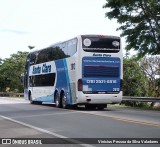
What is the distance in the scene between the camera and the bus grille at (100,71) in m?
23.0

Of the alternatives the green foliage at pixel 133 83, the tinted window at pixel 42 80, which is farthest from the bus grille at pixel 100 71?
the green foliage at pixel 133 83

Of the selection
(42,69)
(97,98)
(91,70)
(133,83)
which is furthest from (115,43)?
(133,83)

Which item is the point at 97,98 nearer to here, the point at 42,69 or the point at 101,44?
the point at 101,44

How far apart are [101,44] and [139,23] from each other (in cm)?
450

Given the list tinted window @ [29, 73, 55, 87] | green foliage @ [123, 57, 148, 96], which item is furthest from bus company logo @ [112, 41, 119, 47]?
green foliage @ [123, 57, 148, 96]

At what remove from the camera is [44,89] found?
29.0 meters

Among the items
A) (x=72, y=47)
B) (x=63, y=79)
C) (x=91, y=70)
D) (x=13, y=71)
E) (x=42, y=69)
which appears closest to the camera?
(x=91, y=70)

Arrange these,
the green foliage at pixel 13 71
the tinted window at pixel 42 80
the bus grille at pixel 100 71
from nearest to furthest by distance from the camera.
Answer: the bus grille at pixel 100 71, the tinted window at pixel 42 80, the green foliage at pixel 13 71

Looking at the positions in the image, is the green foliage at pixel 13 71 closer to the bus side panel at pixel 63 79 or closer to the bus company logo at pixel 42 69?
the bus company logo at pixel 42 69

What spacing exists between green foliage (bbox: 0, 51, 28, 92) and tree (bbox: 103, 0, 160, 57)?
157 feet

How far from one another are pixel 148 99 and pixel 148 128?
42.9 feet

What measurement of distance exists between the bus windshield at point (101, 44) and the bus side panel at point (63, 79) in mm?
2256

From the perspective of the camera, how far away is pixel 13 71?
244ft

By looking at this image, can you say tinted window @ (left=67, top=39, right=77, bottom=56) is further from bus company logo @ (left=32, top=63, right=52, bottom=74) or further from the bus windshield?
bus company logo @ (left=32, top=63, right=52, bottom=74)
